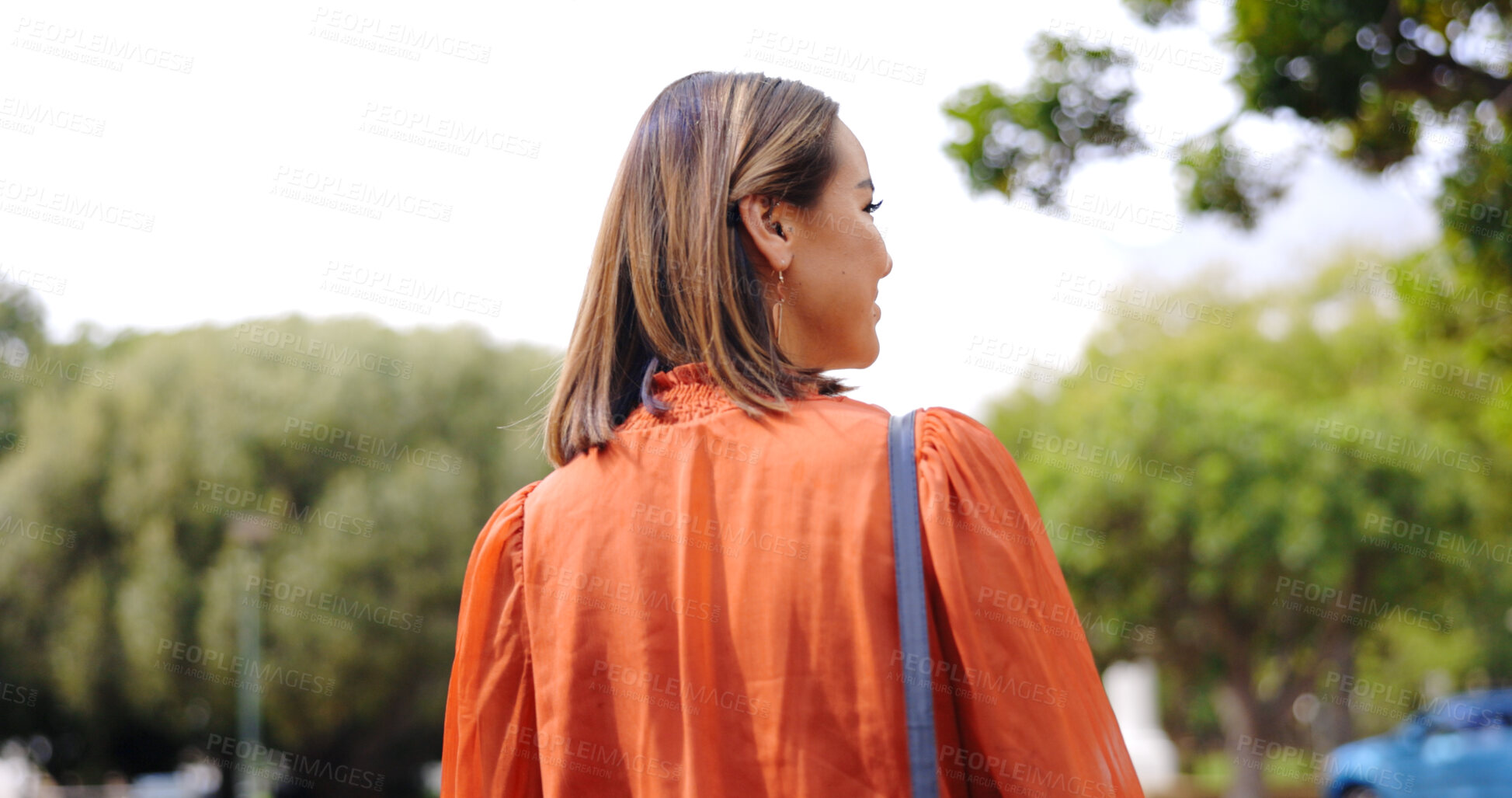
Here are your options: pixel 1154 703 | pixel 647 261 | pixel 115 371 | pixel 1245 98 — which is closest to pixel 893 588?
pixel 647 261

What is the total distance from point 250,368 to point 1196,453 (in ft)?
54.0

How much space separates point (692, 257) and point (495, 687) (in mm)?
571

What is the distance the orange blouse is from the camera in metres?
1.09

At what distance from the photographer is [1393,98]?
6117 mm

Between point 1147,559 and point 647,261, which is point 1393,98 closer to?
point 647,261

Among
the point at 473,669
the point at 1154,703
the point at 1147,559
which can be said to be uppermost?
the point at 473,669
